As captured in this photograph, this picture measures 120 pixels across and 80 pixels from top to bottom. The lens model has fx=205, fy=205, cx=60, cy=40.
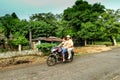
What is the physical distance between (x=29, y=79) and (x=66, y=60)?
5811 millimetres

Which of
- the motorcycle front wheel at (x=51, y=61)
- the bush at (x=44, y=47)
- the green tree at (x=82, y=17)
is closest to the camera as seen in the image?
the motorcycle front wheel at (x=51, y=61)

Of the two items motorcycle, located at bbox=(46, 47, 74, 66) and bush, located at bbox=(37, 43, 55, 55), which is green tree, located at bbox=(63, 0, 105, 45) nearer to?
bush, located at bbox=(37, 43, 55, 55)

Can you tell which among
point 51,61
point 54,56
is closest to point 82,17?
point 54,56

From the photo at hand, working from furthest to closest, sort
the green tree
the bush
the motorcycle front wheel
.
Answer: the green tree, the bush, the motorcycle front wheel

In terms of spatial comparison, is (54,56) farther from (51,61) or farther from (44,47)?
(44,47)

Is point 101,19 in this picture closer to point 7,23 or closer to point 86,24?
point 86,24

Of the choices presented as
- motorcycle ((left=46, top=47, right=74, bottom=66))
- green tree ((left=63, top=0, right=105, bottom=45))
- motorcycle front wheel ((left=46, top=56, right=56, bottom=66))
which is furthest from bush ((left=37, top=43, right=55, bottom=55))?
green tree ((left=63, top=0, right=105, bottom=45))

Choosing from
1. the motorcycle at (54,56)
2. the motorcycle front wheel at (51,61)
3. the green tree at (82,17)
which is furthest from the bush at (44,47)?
the green tree at (82,17)

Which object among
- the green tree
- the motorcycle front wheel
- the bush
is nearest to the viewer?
the motorcycle front wheel

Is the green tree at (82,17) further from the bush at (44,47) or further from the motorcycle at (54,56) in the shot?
the motorcycle at (54,56)

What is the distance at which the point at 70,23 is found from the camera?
4281 centimetres

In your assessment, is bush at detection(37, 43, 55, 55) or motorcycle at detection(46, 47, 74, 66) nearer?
motorcycle at detection(46, 47, 74, 66)

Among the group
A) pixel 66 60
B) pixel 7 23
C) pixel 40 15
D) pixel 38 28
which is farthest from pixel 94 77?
pixel 40 15

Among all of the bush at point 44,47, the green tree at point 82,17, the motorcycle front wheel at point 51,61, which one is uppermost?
the green tree at point 82,17
